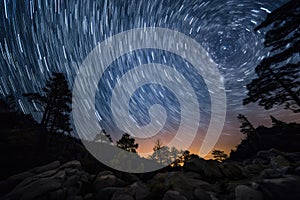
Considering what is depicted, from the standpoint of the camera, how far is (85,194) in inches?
420

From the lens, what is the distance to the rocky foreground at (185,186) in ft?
23.4

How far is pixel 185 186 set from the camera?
9.61 metres

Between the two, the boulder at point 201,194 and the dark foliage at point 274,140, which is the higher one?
the dark foliage at point 274,140

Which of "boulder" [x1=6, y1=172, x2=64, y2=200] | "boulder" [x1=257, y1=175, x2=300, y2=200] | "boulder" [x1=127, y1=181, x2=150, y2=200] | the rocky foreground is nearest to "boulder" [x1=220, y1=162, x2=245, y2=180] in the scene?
the rocky foreground

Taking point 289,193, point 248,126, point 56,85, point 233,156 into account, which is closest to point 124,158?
point 56,85

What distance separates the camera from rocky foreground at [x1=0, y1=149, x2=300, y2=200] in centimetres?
714

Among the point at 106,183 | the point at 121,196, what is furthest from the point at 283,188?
the point at 106,183

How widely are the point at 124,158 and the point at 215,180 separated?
16.2 metres

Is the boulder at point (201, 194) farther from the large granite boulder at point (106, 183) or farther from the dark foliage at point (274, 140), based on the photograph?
the dark foliage at point (274, 140)

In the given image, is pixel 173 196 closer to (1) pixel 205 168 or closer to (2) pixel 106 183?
(1) pixel 205 168

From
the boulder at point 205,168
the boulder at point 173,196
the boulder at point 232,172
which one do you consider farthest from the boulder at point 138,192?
the boulder at point 232,172

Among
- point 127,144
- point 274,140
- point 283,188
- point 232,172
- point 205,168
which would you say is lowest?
point 283,188

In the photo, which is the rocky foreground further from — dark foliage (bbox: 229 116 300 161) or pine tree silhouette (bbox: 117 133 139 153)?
dark foliage (bbox: 229 116 300 161)

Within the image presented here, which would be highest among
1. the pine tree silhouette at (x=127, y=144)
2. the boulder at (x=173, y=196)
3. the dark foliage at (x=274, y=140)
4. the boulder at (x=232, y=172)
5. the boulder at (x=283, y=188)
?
the dark foliage at (x=274, y=140)
